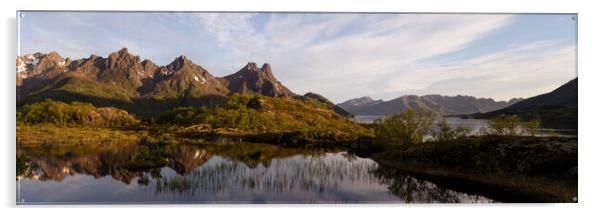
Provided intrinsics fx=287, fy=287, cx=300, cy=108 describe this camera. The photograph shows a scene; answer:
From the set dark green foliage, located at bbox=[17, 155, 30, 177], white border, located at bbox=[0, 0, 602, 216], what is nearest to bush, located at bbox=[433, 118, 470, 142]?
white border, located at bbox=[0, 0, 602, 216]

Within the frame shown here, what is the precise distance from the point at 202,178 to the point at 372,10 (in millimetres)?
5472

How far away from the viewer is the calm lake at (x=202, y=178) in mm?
5973

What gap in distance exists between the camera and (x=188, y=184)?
6.46 m

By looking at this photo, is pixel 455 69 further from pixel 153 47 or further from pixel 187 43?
pixel 153 47

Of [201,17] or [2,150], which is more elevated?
[201,17]

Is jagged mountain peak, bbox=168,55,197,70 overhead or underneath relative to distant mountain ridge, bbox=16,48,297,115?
overhead

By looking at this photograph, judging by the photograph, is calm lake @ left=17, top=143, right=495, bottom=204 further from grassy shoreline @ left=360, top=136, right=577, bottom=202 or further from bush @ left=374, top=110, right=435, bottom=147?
bush @ left=374, top=110, right=435, bottom=147

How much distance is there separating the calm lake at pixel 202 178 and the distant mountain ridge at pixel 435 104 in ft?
5.64

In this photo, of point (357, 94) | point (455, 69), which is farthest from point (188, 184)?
point (455, 69)

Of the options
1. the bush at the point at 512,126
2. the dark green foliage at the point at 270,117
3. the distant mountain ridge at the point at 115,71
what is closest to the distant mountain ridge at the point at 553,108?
the bush at the point at 512,126

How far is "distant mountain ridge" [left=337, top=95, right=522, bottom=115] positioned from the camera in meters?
6.74

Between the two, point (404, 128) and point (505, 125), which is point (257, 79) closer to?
point (404, 128)

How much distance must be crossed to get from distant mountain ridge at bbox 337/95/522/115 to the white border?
1541 millimetres
